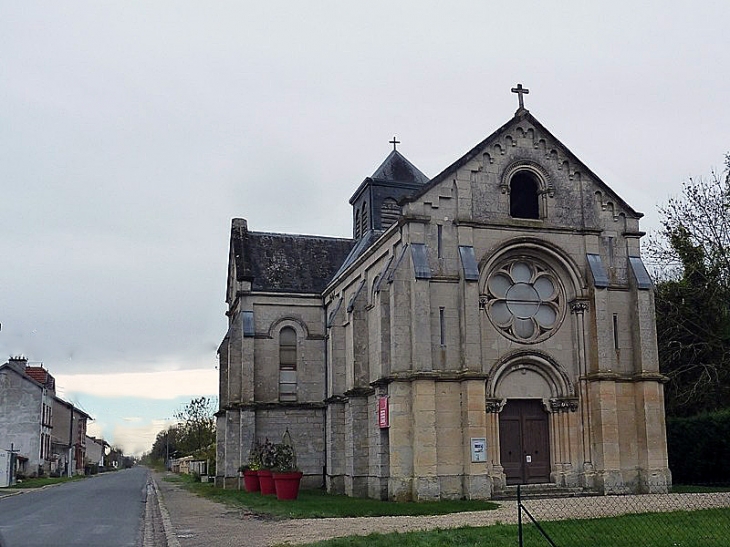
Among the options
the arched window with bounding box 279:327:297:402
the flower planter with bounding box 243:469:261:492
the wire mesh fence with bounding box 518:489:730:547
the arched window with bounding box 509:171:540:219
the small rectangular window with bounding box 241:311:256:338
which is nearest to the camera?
the wire mesh fence with bounding box 518:489:730:547

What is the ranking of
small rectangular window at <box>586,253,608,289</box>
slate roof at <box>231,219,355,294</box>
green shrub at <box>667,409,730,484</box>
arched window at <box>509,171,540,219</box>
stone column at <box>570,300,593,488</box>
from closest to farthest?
stone column at <box>570,300,593,488</box> → small rectangular window at <box>586,253,608,289</box> → arched window at <box>509,171,540,219</box> → green shrub at <box>667,409,730,484</box> → slate roof at <box>231,219,355,294</box>

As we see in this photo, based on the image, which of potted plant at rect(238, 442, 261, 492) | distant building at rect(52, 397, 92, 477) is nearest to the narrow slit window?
potted plant at rect(238, 442, 261, 492)

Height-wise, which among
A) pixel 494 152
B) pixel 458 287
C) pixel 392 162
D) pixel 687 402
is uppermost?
pixel 392 162

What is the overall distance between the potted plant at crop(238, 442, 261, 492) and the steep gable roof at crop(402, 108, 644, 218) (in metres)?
11.3

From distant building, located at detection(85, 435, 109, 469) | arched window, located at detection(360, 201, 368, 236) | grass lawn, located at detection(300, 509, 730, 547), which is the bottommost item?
distant building, located at detection(85, 435, 109, 469)

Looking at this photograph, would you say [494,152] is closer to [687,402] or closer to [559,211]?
[559,211]

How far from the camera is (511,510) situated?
62.5ft

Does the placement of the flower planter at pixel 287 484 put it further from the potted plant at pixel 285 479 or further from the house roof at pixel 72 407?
the house roof at pixel 72 407

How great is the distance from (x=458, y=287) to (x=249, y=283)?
13.2 meters

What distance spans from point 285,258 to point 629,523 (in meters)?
24.8

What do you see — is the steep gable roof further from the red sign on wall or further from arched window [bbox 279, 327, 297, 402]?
arched window [bbox 279, 327, 297, 402]

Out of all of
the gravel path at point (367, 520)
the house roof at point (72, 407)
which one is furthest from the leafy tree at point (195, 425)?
the gravel path at point (367, 520)

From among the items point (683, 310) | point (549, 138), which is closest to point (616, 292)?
point (549, 138)

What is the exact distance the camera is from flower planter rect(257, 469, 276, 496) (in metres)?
27.5
